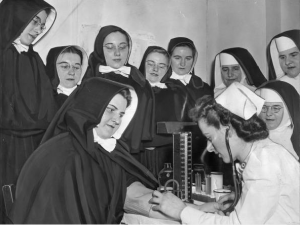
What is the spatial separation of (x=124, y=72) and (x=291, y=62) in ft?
3.16

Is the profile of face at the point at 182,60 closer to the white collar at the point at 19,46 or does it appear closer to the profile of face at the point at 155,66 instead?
the profile of face at the point at 155,66

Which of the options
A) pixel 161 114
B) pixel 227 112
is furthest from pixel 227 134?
pixel 161 114

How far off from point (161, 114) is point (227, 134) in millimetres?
538

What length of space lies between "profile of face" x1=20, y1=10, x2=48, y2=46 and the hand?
3.31 feet

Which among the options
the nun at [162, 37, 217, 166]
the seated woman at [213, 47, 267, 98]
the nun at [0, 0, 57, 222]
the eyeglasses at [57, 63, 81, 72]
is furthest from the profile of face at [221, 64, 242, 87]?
the nun at [0, 0, 57, 222]

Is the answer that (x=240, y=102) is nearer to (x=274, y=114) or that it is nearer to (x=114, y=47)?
(x=274, y=114)

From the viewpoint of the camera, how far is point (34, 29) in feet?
6.29

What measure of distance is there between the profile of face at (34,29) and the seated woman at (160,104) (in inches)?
22.9

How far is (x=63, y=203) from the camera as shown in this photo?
6.24ft

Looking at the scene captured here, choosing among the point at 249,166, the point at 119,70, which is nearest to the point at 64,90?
the point at 119,70

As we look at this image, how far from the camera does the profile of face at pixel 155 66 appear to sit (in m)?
2.19

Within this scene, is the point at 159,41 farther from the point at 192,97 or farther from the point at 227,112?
the point at 227,112

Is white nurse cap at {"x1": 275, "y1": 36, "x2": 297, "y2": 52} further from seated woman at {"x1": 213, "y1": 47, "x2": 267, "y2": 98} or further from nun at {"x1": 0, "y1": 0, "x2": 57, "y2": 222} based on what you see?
nun at {"x1": 0, "y1": 0, "x2": 57, "y2": 222}

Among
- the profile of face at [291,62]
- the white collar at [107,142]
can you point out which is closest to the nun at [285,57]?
the profile of face at [291,62]
